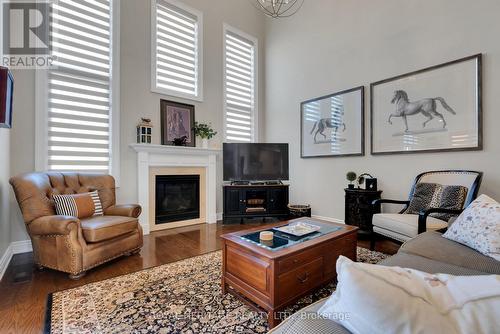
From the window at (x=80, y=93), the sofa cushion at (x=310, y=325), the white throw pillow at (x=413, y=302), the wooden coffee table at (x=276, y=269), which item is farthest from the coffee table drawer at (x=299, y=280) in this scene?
the window at (x=80, y=93)

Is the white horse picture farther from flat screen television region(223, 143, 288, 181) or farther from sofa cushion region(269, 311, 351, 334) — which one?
sofa cushion region(269, 311, 351, 334)

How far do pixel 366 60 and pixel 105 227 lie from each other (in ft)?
13.6

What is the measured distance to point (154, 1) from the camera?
3.91 m

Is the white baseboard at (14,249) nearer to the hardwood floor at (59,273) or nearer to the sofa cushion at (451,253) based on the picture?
the hardwood floor at (59,273)

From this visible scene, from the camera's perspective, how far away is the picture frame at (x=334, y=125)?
152 inches

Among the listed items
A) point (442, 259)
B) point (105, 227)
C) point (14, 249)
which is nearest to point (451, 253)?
point (442, 259)

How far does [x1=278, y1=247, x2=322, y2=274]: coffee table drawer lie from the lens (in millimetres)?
1553

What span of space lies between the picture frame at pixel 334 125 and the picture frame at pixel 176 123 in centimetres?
209

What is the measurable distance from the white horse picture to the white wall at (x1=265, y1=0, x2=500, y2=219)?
13.7 inches

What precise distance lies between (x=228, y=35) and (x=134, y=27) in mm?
1841

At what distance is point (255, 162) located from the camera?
14.9 ft

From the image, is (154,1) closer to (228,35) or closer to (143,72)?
(143,72)

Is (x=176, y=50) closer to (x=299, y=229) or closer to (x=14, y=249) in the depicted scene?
(x=14, y=249)


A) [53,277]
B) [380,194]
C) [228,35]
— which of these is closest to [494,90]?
[380,194]
